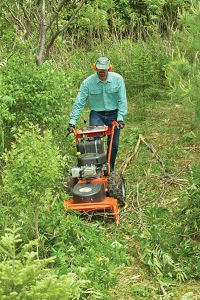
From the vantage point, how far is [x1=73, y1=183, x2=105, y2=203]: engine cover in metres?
6.59

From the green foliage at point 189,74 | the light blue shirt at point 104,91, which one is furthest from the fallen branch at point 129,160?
the green foliage at point 189,74

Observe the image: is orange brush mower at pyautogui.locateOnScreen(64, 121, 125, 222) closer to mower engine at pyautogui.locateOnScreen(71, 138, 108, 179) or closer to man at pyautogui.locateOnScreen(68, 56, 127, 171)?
mower engine at pyautogui.locateOnScreen(71, 138, 108, 179)

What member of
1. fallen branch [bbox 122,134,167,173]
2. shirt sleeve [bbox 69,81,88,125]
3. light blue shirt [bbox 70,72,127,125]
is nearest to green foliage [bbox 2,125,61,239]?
shirt sleeve [bbox 69,81,88,125]

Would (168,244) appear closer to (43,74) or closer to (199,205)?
(199,205)

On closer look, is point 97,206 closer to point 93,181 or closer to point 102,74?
point 93,181

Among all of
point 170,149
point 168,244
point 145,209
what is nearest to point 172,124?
point 170,149

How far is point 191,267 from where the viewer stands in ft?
19.0

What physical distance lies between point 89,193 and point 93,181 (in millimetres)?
320

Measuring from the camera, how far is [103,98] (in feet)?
25.8

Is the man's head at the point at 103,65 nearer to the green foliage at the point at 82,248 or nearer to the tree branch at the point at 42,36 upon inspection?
the tree branch at the point at 42,36

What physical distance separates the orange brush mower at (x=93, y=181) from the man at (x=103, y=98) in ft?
1.28

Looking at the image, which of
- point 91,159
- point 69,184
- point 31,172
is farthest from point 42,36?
point 31,172

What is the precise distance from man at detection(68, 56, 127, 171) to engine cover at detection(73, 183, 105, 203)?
1.08 metres

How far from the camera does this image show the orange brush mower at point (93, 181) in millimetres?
6613
